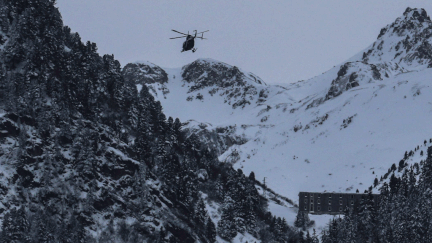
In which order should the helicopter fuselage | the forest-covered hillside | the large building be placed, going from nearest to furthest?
the helicopter fuselage < the forest-covered hillside < the large building

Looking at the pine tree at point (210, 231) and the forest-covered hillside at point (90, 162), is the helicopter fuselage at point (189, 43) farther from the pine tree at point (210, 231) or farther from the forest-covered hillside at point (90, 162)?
the pine tree at point (210, 231)

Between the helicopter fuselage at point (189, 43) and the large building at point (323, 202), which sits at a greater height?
the large building at point (323, 202)

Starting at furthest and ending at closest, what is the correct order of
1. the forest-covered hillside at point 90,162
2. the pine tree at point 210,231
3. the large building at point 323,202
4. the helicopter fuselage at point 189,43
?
the large building at point 323,202
the pine tree at point 210,231
the forest-covered hillside at point 90,162
the helicopter fuselage at point 189,43

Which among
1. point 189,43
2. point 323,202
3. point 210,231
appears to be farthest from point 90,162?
point 323,202

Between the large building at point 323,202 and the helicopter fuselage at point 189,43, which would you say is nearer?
the helicopter fuselage at point 189,43

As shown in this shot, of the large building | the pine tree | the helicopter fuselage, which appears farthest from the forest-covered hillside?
the helicopter fuselage

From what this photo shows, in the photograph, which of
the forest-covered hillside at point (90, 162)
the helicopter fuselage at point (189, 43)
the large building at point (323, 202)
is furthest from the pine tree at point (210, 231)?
the helicopter fuselage at point (189, 43)

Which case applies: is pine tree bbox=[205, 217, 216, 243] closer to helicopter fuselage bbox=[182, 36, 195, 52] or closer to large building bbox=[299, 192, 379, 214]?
large building bbox=[299, 192, 379, 214]

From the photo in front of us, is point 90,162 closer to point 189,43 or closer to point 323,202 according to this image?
point 189,43

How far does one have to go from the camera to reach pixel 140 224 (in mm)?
112875

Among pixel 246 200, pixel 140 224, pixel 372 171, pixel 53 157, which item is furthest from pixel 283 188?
pixel 53 157

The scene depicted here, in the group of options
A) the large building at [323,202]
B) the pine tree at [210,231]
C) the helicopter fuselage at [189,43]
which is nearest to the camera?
the helicopter fuselage at [189,43]

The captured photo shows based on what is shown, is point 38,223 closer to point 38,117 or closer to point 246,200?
point 38,117

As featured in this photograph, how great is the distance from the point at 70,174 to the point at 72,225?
1476cm
